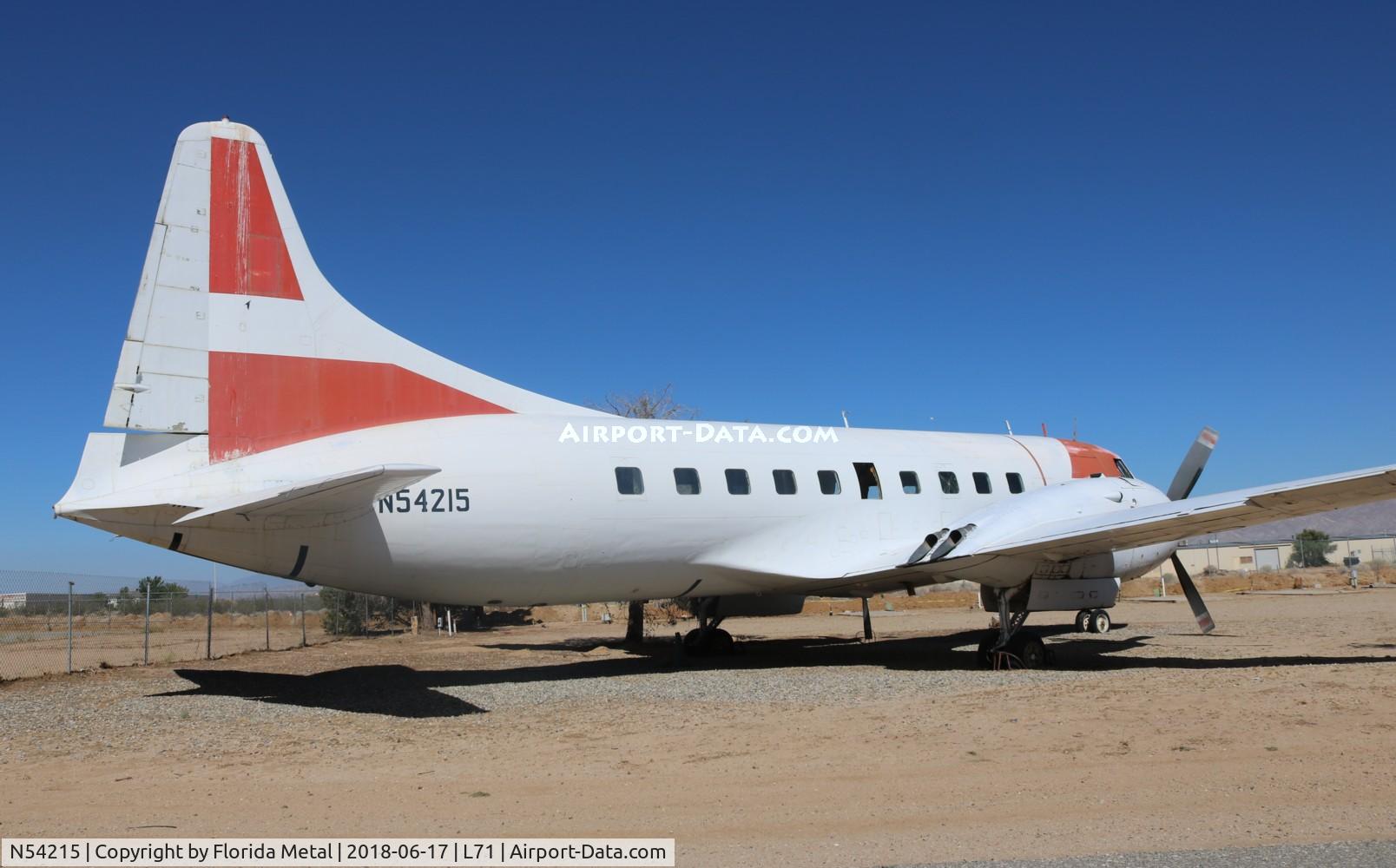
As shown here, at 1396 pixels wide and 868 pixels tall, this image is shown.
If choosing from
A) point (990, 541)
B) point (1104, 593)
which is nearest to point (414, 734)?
point (990, 541)

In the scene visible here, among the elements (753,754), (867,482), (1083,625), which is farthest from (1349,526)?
(753,754)

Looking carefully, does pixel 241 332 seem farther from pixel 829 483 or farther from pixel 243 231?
pixel 829 483

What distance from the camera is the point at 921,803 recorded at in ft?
22.0

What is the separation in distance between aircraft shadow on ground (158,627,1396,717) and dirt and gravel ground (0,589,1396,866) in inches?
4.6

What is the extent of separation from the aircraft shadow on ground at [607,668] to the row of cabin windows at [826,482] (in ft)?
9.91

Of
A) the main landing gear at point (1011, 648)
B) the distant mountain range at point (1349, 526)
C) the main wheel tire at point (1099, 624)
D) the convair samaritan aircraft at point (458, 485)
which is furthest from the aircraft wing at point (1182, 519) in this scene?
the distant mountain range at point (1349, 526)

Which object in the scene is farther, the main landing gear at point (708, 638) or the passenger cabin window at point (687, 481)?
the main landing gear at point (708, 638)

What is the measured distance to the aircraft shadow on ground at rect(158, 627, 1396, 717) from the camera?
41.2 feet

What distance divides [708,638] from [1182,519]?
8.91 metres

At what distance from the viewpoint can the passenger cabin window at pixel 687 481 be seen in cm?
1419

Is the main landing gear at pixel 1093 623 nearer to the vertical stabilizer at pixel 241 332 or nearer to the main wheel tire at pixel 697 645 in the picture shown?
the main wheel tire at pixel 697 645

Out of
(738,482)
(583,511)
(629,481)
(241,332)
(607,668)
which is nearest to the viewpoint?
(241,332)

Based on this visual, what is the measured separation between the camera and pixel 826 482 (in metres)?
15.7

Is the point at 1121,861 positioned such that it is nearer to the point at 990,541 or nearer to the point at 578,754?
the point at 578,754
